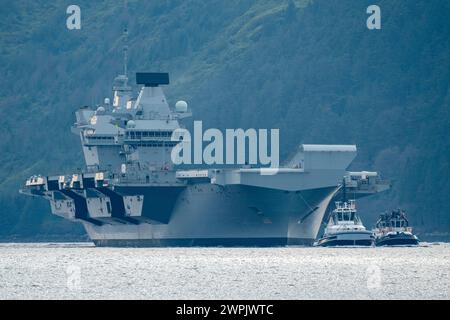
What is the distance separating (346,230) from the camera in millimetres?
107625

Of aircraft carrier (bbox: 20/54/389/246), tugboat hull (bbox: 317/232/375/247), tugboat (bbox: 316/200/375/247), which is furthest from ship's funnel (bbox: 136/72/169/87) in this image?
tugboat hull (bbox: 317/232/375/247)

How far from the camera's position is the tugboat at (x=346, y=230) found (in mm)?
106731

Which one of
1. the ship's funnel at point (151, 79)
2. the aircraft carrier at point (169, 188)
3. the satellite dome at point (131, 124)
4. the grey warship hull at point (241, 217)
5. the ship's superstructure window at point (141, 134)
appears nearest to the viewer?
the aircraft carrier at point (169, 188)

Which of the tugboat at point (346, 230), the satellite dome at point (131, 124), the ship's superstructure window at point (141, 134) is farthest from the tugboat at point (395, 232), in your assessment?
the satellite dome at point (131, 124)

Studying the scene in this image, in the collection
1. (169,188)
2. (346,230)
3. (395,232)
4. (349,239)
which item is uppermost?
(169,188)

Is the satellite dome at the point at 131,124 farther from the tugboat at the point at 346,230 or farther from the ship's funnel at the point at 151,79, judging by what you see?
the tugboat at the point at 346,230

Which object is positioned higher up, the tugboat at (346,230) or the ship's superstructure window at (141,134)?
the ship's superstructure window at (141,134)

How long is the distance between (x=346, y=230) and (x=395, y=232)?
6.51m

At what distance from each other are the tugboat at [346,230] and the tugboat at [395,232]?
4187mm

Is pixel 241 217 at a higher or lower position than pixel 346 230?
higher

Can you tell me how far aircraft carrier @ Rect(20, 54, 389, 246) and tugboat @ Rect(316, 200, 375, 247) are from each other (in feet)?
3.55

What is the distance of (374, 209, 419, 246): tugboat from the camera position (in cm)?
11225

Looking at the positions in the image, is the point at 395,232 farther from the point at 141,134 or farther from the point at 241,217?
the point at 141,134

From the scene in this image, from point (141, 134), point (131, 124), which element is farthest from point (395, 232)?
point (131, 124)
